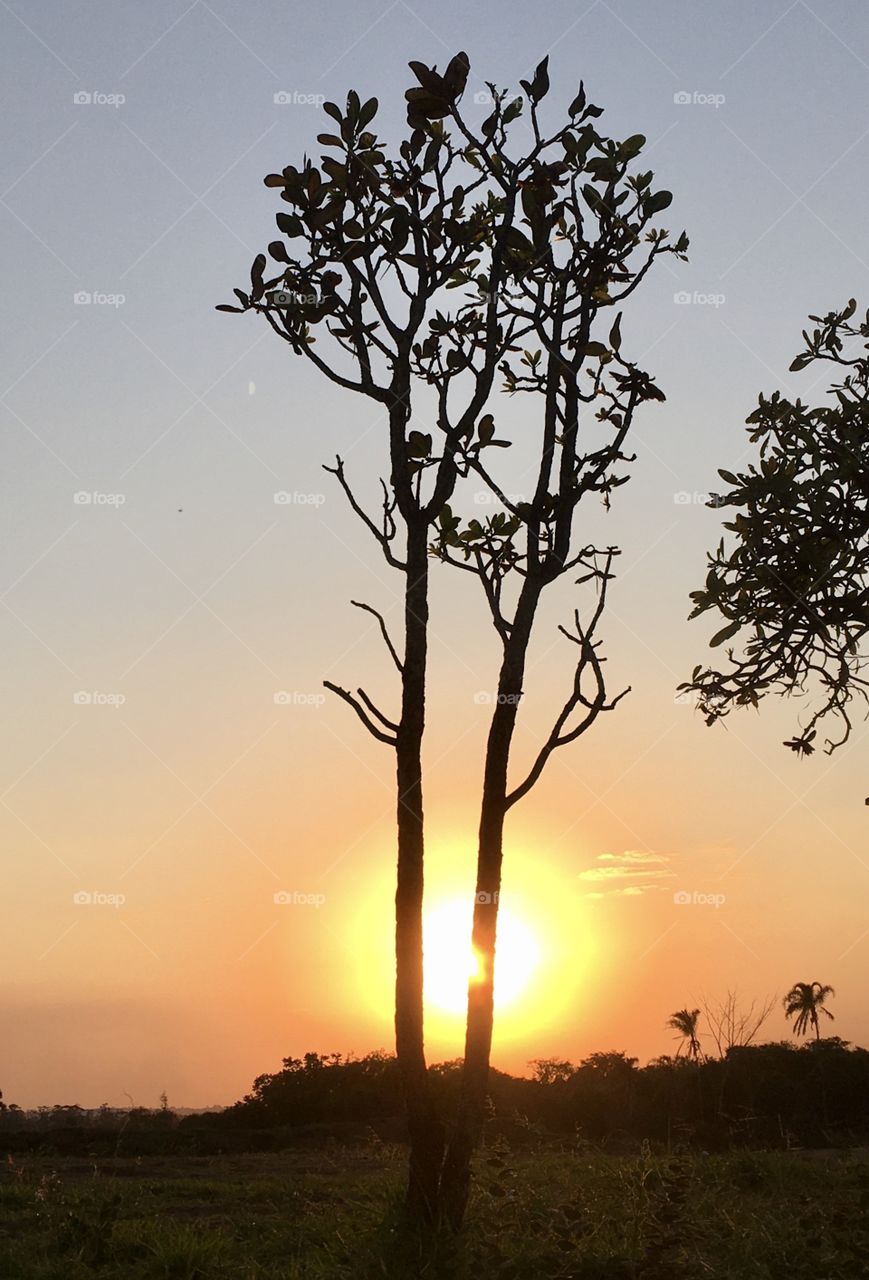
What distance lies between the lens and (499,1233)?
914 centimetres

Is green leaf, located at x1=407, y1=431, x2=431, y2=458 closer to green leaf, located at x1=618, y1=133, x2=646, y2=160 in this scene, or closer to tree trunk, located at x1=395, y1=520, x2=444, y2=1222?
tree trunk, located at x1=395, y1=520, x2=444, y2=1222

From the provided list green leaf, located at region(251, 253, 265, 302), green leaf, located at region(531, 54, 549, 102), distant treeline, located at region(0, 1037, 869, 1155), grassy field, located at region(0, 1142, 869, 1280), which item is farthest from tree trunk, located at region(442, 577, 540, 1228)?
distant treeline, located at region(0, 1037, 869, 1155)

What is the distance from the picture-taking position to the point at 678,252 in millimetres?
11133

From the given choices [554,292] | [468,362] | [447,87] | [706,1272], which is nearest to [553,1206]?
[706,1272]

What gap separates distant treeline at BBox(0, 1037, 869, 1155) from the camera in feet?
85.7

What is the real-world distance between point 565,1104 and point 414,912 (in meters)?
21.9

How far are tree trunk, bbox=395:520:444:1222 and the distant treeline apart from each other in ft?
53.5

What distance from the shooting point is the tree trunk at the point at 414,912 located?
9539 millimetres

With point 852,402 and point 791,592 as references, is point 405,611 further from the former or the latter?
point 852,402

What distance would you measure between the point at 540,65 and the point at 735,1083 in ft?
88.7

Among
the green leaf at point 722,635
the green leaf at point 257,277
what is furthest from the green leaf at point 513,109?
the green leaf at point 722,635

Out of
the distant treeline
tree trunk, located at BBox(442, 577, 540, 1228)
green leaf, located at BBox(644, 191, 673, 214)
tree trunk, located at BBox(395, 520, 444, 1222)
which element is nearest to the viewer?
tree trunk, located at BBox(442, 577, 540, 1228)

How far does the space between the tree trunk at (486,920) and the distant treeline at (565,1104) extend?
16.4 metres

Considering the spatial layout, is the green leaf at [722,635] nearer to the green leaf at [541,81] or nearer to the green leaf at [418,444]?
the green leaf at [418,444]
